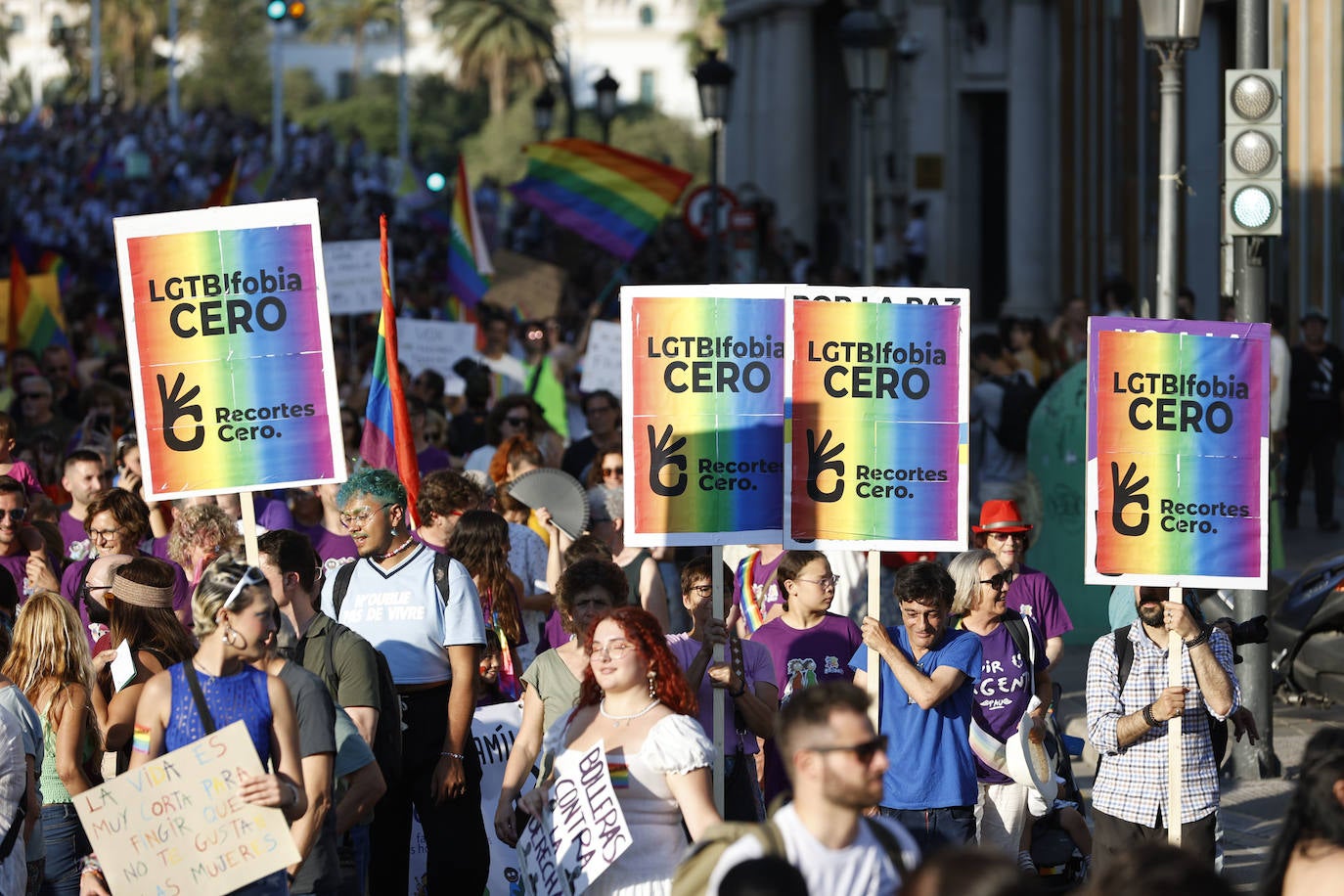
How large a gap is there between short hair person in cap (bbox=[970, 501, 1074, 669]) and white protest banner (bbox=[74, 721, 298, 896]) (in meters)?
3.62

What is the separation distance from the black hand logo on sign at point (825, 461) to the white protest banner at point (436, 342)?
9439 millimetres

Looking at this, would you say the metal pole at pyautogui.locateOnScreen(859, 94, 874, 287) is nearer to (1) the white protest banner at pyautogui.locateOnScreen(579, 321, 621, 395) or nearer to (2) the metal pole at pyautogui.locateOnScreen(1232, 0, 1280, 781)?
(1) the white protest banner at pyautogui.locateOnScreen(579, 321, 621, 395)

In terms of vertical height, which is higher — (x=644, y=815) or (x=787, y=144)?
(x=787, y=144)

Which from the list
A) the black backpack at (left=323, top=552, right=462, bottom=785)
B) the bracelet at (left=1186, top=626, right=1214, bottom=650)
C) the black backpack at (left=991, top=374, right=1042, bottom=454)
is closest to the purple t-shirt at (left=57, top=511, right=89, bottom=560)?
the black backpack at (left=323, top=552, right=462, bottom=785)

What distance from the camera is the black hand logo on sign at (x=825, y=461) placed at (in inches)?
297

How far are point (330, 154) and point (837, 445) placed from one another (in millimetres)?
53648

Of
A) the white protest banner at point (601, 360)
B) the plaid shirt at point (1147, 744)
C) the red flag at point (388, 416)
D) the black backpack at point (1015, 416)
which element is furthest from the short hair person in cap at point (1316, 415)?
the plaid shirt at point (1147, 744)

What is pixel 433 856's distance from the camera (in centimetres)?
748

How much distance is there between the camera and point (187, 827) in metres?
5.50

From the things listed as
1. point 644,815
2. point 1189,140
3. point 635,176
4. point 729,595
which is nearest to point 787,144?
point 1189,140

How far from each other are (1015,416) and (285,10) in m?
14.0

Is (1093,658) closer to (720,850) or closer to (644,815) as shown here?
(644,815)

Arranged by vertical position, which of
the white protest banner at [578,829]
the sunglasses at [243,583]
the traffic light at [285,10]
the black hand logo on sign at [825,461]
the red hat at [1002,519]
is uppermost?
the traffic light at [285,10]

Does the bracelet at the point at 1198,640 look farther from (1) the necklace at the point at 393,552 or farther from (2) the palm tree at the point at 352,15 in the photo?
(2) the palm tree at the point at 352,15
